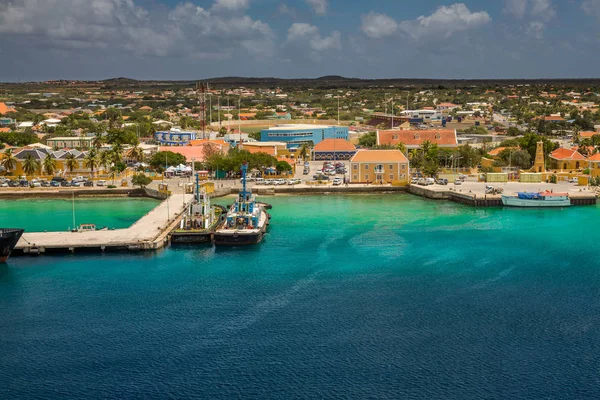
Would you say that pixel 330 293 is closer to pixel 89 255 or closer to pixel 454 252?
pixel 454 252

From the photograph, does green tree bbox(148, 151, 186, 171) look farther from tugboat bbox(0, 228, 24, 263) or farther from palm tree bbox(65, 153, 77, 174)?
tugboat bbox(0, 228, 24, 263)

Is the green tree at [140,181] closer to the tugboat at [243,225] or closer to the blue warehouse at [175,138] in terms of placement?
the tugboat at [243,225]

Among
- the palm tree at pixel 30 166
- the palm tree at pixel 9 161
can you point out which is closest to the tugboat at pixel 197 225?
the palm tree at pixel 30 166

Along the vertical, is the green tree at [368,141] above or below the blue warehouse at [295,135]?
below

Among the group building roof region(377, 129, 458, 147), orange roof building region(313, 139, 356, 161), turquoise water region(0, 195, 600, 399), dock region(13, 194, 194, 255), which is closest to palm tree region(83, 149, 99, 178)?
dock region(13, 194, 194, 255)

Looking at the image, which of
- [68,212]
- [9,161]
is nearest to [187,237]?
[68,212]

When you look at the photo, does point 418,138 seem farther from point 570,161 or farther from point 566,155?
point 570,161

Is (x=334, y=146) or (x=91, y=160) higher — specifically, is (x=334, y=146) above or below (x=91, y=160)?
above
